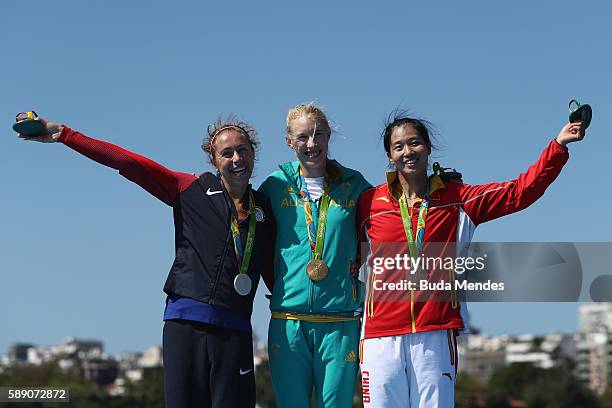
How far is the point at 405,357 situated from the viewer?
6910 millimetres

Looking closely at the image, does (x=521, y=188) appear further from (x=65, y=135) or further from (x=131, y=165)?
(x=65, y=135)

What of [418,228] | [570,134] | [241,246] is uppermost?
[570,134]

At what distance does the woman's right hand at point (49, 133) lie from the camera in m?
7.32

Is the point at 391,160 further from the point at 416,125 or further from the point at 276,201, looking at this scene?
the point at 276,201

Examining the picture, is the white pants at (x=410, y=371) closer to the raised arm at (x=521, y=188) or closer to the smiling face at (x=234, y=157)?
the raised arm at (x=521, y=188)

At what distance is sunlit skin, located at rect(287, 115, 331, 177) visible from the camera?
7402 millimetres

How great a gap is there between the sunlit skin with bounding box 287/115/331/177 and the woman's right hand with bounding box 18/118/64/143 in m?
1.62

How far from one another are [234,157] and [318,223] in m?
0.74

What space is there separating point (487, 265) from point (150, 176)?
2607 millimetres

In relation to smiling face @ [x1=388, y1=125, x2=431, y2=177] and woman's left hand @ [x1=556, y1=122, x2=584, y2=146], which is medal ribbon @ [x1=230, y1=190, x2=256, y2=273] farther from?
woman's left hand @ [x1=556, y1=122, x2=584, y2=146]

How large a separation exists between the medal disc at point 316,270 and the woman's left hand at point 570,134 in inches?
70.2

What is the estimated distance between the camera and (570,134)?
695 centimetres

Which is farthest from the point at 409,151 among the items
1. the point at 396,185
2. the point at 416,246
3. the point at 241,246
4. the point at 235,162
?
the point at 241,246

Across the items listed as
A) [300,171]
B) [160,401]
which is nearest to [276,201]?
[300,171]
